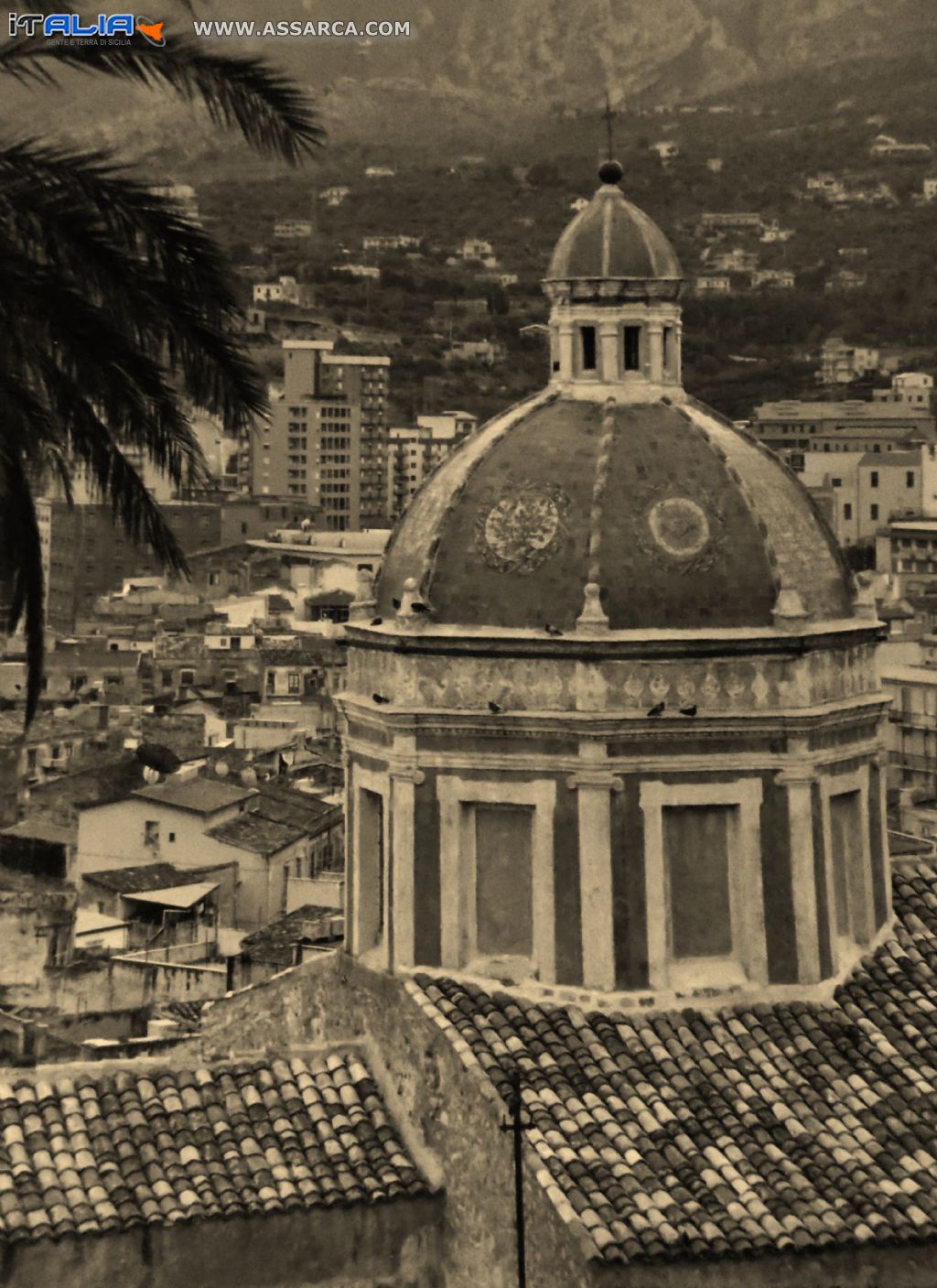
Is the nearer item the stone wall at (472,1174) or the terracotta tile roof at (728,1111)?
the stone wall at (472,1174)

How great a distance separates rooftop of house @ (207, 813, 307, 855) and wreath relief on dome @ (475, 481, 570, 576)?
3208 cm

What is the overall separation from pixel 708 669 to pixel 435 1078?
3.47m

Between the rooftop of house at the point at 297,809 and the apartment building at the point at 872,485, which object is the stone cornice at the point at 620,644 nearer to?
the rooftop of house at the point at 297,809

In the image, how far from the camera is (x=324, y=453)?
144 metres

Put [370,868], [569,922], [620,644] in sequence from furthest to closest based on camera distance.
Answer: [370,868] < [569,922] < [620,644]

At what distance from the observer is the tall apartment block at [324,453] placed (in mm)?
143125

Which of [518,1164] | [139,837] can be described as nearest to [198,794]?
[139,837]

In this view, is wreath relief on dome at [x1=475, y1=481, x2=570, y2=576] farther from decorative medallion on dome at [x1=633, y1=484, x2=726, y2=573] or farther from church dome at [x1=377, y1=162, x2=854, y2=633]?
decorative medallion on dome at [x1=633, y1=484, x2=726, y2=573]

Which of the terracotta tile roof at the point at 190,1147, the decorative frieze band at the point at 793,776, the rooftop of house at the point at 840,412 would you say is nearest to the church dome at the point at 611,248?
the decorative frieze band at the point at 793,776

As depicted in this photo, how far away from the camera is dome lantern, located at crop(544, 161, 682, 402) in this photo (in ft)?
70.7

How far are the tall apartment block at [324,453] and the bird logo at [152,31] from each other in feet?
418

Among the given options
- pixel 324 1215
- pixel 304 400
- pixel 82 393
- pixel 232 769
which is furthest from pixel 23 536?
pixel 304 400

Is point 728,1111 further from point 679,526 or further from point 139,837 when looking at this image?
point 139,837

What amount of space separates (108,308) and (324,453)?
131 meters
